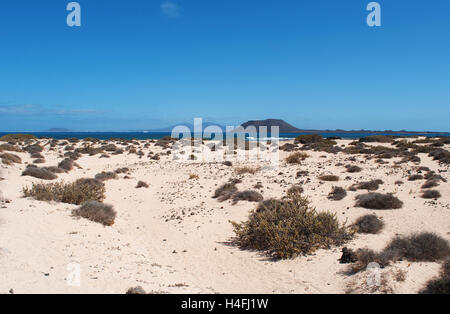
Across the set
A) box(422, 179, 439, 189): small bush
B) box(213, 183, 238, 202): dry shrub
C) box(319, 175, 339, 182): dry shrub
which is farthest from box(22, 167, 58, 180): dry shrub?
box(422, 179, 439, 189): small bush

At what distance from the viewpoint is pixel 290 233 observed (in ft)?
27.0

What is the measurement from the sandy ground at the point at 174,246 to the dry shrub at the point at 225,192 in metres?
0.47

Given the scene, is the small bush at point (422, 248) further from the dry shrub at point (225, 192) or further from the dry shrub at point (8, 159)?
the dry shrub at point (8, 159)

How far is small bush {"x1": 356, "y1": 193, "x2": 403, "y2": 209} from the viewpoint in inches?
435

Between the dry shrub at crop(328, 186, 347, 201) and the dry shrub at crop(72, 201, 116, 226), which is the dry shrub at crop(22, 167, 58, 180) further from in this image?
the dry shrub at crop(328, 186, 347, 201)

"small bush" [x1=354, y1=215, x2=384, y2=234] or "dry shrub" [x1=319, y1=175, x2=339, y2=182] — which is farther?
"dry shrub" [x1=319, y1=175, x2=339, y2=182]

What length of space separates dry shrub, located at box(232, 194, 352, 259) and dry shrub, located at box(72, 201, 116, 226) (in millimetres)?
4468

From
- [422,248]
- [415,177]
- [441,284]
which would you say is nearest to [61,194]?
[422,248]

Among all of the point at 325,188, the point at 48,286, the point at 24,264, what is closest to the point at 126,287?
the point at 48,286

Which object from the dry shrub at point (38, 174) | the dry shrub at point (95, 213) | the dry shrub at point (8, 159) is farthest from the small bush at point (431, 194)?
the dry shrub at point (8, 159)

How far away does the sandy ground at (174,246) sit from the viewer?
233 inches

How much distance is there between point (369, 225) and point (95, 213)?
29.0ft

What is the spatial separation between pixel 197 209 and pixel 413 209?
27.1 feet
